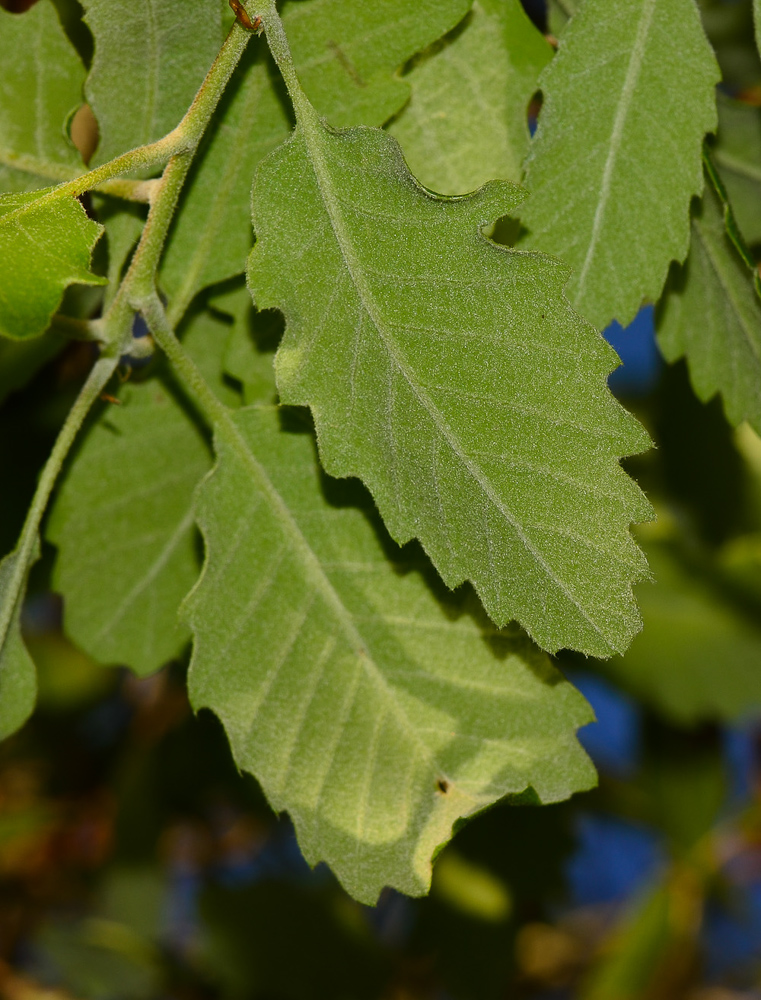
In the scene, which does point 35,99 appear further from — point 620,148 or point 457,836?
point 457,836

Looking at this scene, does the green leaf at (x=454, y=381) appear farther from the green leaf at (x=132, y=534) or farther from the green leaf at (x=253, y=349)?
the green leaf at (x=132, y=534)

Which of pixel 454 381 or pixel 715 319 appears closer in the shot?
pixel 454 381

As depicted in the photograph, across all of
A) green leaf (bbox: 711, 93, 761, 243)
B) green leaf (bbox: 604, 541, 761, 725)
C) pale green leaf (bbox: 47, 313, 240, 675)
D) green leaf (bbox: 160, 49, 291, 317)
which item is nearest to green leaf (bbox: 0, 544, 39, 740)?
pale green leaf (bbox: 47, 313, 240, 675)

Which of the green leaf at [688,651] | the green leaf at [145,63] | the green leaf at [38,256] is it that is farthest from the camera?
the green leaf at [688,651]

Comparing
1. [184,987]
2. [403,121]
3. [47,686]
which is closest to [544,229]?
[403,121]

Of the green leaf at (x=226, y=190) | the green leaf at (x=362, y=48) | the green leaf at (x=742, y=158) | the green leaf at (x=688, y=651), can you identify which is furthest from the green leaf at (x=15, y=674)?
the green leaf at (x=688, y=651)

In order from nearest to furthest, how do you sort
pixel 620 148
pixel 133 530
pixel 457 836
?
pixel 620 148 → pixel 133 530 → pixel 457 836

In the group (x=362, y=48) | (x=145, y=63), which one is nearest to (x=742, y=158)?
(x=362, y=48)

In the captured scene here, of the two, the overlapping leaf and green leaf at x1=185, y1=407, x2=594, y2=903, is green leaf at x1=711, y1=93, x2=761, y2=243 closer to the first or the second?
the overlapping leaf
